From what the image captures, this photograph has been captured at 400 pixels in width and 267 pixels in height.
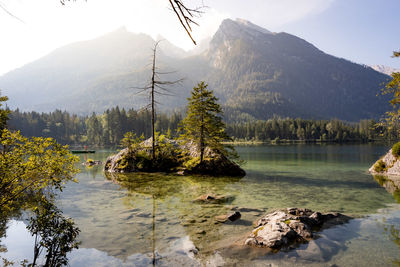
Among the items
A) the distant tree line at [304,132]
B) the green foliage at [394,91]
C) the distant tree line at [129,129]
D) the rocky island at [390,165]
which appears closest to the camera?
the green foliage at [394,91]

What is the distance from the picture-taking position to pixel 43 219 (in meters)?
6.71

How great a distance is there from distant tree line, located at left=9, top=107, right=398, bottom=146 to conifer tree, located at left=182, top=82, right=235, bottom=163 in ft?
269

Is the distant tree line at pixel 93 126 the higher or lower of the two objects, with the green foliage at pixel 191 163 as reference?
higher

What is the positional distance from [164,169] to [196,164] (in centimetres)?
480

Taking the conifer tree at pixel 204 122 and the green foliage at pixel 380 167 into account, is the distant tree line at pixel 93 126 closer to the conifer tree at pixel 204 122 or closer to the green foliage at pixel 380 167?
the conifer tree at pixel 204 122

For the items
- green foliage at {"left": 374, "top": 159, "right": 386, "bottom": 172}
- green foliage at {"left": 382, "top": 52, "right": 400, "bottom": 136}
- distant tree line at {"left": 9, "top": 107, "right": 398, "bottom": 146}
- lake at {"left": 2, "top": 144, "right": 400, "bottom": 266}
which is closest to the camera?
lake at {"left": 2, "top": 144, "right": 400, "bottom": 266}

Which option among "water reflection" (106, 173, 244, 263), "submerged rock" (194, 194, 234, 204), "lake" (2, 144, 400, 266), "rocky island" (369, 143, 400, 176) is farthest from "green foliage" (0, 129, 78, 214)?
"rocky island" (369, 143, 400, 176)

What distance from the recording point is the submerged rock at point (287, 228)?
8547 mm

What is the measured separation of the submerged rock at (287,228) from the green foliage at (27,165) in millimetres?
7746

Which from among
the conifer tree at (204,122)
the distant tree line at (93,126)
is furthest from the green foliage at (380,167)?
the distant tree line at (93,126)

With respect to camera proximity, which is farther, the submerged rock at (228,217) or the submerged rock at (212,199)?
the submerged rock at (212,199)

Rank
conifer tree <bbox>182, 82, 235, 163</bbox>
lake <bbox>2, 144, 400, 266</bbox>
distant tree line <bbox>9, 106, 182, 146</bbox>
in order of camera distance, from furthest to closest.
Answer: distant tree line <bbox>9, 106, 182, 146</bbox>, conifer tree <bbox>182, 82, 235, 163</bbox>, lake <bbox>2, 144, 400, 266</bbox>

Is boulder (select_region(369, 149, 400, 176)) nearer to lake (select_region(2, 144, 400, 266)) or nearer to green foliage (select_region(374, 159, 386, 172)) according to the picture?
green foliage (select_region(374, 159, 386, 172))

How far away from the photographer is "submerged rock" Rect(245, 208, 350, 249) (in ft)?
28.0
